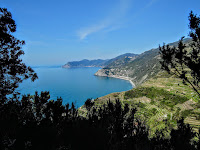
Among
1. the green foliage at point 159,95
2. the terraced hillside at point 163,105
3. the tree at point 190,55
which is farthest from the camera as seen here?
the green foliage at point 159,95

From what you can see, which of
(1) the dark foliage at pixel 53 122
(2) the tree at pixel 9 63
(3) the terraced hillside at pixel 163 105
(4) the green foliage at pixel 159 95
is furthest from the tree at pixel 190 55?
(4) the green foliage at pixel 159 95

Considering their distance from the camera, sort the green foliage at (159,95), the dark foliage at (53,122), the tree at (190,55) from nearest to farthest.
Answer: the dark foliage at (53,122) < the tree at (190,55) < the green foliage at (159,95)

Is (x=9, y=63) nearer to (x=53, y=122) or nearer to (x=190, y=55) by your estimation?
(x=53, y=122)

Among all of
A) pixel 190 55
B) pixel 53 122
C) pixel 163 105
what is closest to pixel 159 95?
pixel 163 105

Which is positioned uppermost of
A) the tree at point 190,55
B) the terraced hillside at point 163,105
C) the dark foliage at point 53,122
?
the tree at point 190,55

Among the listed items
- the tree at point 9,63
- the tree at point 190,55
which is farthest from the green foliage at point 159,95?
the tree at point 9,63

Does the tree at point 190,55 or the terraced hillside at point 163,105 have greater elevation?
the tree at point 190,55

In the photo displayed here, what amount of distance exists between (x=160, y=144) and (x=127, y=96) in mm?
127643

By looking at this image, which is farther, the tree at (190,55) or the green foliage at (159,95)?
the green foliage at (159,95)

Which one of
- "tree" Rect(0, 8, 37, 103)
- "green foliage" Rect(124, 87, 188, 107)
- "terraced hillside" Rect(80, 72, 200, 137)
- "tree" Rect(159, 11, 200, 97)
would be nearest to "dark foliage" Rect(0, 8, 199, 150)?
"tree" Rect(0, 8, 37, 103)

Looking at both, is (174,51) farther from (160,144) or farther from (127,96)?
(127,96)

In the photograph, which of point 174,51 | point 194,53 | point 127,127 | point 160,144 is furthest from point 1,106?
point 194,53

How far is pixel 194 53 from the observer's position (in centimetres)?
952

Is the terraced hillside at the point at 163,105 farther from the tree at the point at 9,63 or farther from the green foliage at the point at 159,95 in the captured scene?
the tree at the point at 9,63
